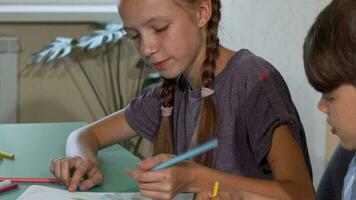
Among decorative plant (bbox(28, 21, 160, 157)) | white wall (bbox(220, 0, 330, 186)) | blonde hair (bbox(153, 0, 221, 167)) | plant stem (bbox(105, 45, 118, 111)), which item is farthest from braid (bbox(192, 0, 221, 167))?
plant stem (bbox(105, 45, 118, 111))

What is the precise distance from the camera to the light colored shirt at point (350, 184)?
111cm

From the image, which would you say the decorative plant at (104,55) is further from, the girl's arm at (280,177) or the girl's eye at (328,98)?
the girl's eye at (328,98)

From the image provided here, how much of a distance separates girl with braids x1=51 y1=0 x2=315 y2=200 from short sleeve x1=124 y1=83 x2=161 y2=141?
0.20ft

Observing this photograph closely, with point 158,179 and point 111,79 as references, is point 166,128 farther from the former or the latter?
point 111,79

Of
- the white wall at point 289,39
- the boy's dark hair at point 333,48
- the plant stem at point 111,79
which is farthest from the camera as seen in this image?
the plant stem at point 111,79

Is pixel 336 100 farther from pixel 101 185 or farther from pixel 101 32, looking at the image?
pixel 101 32

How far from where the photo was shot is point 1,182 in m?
1.24

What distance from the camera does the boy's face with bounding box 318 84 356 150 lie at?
0.98 meters

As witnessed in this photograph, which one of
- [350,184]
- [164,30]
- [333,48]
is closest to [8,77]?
[164,30]

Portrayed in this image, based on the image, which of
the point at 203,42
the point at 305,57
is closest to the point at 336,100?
the point at 305,57

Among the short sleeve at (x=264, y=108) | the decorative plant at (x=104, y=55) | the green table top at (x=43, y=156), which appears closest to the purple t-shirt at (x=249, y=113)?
the short sleeve at (x=264, y=108)

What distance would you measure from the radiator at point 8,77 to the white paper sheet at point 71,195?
1691 millimetres

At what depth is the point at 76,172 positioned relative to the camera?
1262 mm

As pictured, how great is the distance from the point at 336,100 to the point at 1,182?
25.7 inches
